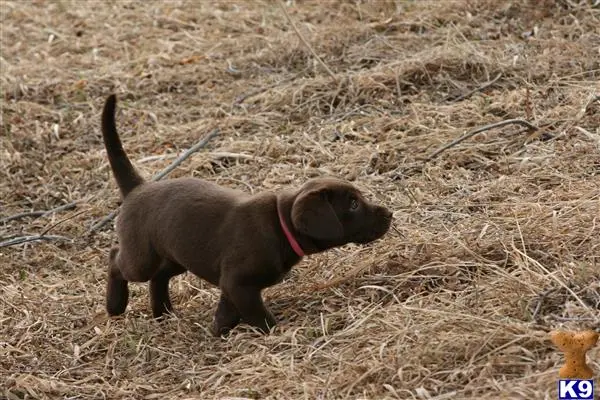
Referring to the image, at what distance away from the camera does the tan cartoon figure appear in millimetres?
3963

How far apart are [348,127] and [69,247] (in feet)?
6.60

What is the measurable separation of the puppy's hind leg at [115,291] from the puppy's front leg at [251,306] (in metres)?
0.73

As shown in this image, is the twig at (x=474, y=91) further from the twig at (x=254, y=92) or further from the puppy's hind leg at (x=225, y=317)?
the puppy's hind leg at (x=225, y=317)

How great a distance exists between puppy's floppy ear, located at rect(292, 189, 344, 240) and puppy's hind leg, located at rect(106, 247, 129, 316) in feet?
3.48

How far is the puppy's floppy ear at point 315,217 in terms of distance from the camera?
505 cm

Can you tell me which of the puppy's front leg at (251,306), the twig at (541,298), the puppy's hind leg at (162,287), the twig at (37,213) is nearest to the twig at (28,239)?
the twig at (37,213)

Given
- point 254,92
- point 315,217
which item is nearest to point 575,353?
point 315,217

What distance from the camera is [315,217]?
5066 mm

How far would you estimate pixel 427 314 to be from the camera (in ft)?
15.8

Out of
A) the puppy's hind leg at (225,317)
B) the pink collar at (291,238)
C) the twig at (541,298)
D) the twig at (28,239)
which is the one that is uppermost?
the pink collar at (291,238)

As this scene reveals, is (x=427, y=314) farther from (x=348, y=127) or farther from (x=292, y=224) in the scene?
(x=348, y=127)

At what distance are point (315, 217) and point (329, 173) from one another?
2.11 meters

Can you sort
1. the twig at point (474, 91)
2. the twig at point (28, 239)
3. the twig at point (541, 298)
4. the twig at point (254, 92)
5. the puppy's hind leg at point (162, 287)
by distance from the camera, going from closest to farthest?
1. the twig at point (541, 298)
2. the puppy's hind leg at point (162, 287)
3. the twig at point (28, 239)
4. the twig at point (474, 91)
5. the twig at point (254, 92)

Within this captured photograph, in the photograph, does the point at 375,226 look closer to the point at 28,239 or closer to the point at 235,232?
the point at 235,232
